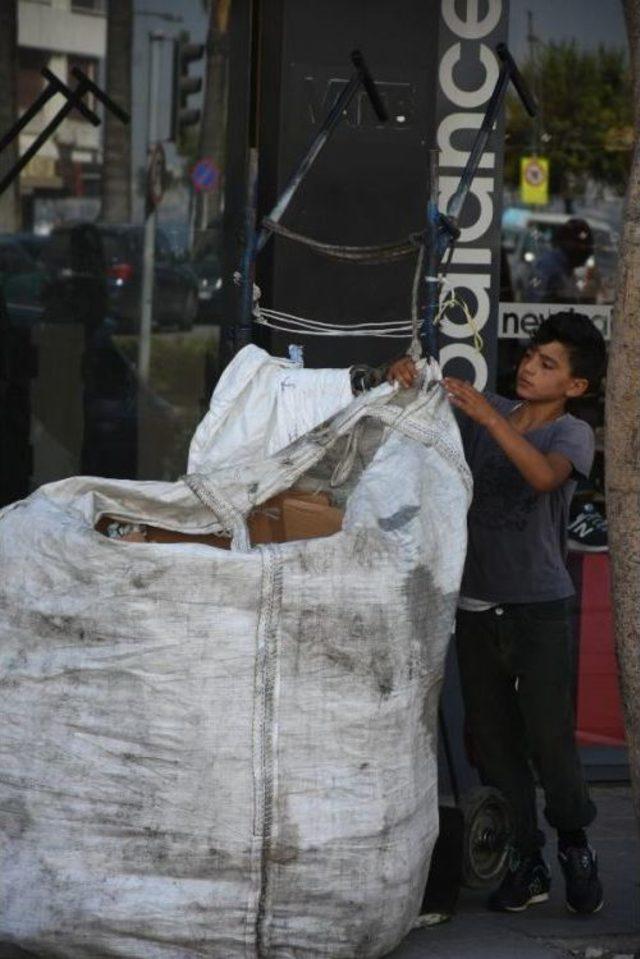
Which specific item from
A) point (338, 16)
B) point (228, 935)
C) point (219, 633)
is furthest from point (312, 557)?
point (338, 16)

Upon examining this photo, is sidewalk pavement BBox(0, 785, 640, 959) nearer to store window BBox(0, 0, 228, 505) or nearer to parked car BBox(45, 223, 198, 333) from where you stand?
store window BBox(0, 0, 228, 505)

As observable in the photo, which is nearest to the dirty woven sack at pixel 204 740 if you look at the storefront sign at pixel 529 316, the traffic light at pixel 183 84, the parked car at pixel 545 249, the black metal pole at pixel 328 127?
the black metal pole at pixel 328 127

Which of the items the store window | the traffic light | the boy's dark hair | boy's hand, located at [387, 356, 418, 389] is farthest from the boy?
the traffic light

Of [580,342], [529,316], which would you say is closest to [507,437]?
[580,342]

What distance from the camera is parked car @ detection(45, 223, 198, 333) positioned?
763 cm

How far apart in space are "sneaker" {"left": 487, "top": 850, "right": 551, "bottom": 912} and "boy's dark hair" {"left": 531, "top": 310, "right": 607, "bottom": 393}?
56.3 inches

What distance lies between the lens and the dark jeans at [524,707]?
194 inches

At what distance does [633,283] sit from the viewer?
455 cm

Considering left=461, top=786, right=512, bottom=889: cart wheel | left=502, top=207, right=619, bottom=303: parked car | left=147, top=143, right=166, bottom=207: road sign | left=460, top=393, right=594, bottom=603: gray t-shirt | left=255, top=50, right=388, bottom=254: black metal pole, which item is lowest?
left=461, top=786, right=512, bottom=889: cart wheel

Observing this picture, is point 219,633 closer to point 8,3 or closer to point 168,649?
point 168,649

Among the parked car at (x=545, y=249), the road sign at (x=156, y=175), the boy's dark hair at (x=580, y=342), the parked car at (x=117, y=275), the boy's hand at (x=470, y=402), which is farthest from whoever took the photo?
the road sign at (x=156, y=175)

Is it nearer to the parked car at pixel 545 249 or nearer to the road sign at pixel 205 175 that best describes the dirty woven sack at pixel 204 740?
the parked car at pixel 545 249

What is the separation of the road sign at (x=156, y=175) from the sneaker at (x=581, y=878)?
3837mm

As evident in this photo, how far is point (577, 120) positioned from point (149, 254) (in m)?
1.95
